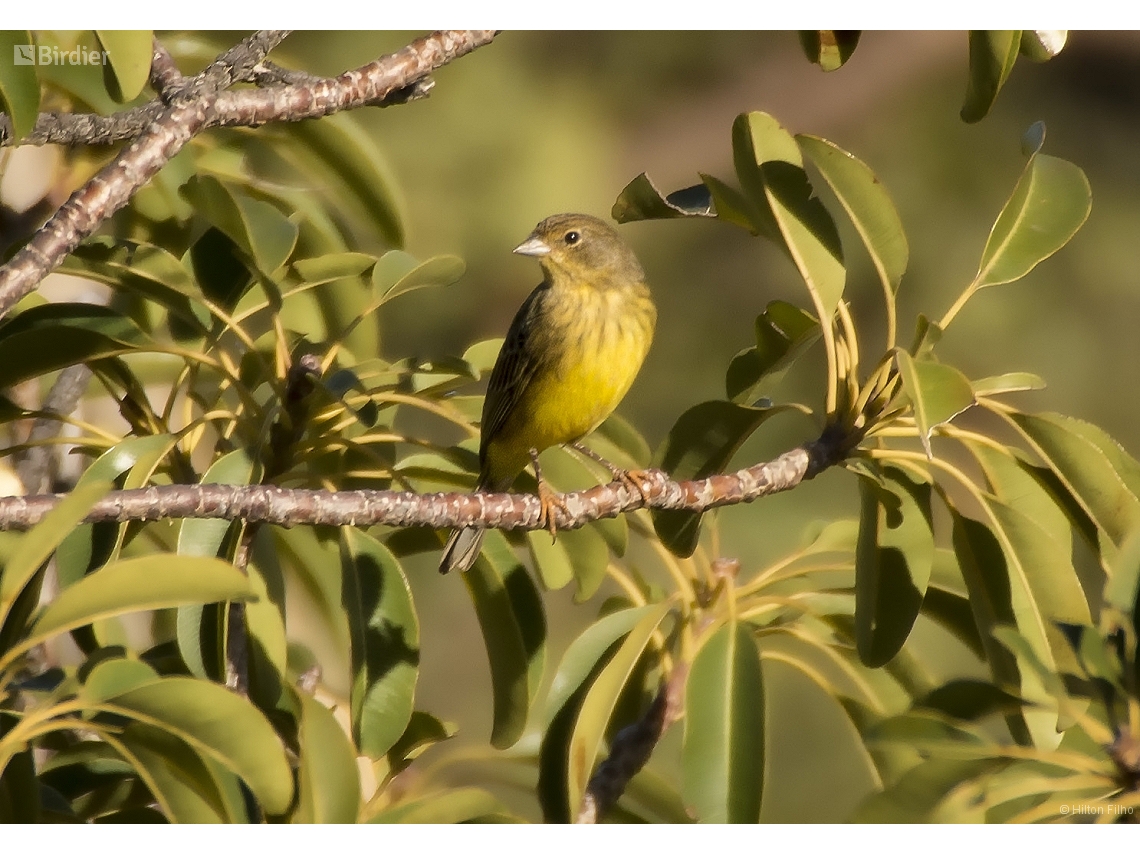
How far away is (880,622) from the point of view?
2.72m

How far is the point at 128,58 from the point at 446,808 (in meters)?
1.52

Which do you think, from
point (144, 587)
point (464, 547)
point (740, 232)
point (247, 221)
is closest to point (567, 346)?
point (464, 547)

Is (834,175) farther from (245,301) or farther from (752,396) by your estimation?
(245,301)

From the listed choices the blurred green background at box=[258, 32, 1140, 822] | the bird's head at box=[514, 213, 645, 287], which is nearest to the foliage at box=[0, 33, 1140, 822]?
the bird's head at box=[514, 213, 645, 287]

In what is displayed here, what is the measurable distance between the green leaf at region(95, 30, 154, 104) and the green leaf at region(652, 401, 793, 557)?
1.28 meters

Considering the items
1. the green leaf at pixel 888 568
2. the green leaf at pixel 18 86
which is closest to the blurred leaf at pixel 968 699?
the green leaf at pixel 888 568

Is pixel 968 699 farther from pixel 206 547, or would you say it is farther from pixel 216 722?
pixel 206 547

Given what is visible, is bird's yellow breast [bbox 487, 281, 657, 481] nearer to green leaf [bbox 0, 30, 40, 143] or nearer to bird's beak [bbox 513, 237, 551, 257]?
bird's beak [bbox 513, 237, 551, 257]

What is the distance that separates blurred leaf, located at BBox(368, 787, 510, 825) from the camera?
2338 mm

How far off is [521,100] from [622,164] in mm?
759

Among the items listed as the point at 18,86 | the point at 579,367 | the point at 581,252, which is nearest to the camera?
the point at 18,86

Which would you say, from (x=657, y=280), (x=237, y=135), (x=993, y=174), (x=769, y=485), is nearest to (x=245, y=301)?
(x=237, y=135)

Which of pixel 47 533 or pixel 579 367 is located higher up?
pixel 579 367

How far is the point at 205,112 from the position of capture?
271cm
